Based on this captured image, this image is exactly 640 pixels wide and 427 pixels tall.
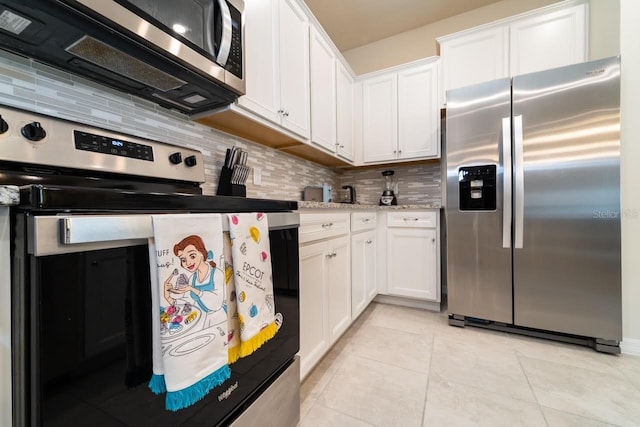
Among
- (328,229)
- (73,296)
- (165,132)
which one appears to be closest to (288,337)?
(328,229)

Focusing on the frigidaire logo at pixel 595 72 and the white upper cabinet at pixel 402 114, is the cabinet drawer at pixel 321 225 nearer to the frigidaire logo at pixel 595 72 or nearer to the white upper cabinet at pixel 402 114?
the white upper cabinet at pixel 402 114

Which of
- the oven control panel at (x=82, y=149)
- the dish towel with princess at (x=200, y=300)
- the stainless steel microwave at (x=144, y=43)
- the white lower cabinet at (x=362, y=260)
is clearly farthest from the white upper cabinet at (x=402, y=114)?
the dish towel with princess at (x=200, y=300)

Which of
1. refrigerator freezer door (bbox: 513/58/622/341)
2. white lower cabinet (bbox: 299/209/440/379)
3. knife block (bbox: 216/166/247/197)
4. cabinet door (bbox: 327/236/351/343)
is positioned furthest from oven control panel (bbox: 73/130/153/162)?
refrigerator freezer door (bbox: 513/58/622/341)

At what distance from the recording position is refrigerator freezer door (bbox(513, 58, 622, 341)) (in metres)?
1.62

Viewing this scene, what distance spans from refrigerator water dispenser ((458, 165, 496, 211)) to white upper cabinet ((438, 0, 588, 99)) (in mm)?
918

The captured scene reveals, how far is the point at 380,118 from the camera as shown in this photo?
268cm

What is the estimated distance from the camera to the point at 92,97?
949 mm

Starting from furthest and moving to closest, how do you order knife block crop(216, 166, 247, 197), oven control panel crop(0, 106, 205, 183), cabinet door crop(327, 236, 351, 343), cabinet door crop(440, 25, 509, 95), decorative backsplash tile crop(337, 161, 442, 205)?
1. decorative backsplash tile crop(337, 161, 442, 205)
2. cabinet door crop(440, 25, 509, 95)
3. cabinet door crop(327, 236, 351, 343)
4. knife block crop(216, 166, 247, 197)
5. oven control panel crop(0, 106, 205, 183)

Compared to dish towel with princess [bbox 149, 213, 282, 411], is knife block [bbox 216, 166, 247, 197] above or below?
above

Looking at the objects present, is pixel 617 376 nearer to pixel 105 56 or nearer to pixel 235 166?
pixel 235 166

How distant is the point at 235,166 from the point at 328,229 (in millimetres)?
625

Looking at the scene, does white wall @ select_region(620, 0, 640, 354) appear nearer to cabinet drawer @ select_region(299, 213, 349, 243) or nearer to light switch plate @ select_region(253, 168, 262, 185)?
cabinet drawer @ select_region(299, 213, 349, 243)

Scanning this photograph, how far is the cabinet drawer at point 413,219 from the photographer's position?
2.28 m

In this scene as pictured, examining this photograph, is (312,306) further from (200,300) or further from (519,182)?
(519,182)
